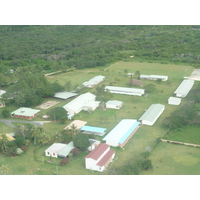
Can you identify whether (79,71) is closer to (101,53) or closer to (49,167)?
(101,53)

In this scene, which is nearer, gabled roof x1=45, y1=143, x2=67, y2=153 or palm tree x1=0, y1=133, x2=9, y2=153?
gabled roof x1=45, y1=143, x2=67, y2=153

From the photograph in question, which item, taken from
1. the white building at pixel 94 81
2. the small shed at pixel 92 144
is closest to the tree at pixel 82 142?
the small shed at pixel 92 144

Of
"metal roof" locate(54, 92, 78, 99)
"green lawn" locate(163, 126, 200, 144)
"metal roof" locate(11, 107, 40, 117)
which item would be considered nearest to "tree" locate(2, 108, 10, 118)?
"metal roof" locate(11, 107, 40, 117)

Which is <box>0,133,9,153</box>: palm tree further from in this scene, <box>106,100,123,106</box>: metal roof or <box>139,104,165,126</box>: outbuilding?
<box>106,100,123,106</box>: metal roof

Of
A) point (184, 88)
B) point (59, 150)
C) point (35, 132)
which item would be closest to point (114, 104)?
point (184, 88)

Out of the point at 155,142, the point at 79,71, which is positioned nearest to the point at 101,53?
the point at 79,71

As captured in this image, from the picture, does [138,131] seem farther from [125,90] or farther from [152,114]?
[125,90]

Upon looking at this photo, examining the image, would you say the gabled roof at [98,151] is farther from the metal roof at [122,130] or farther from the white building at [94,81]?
the white building at [94,81]
